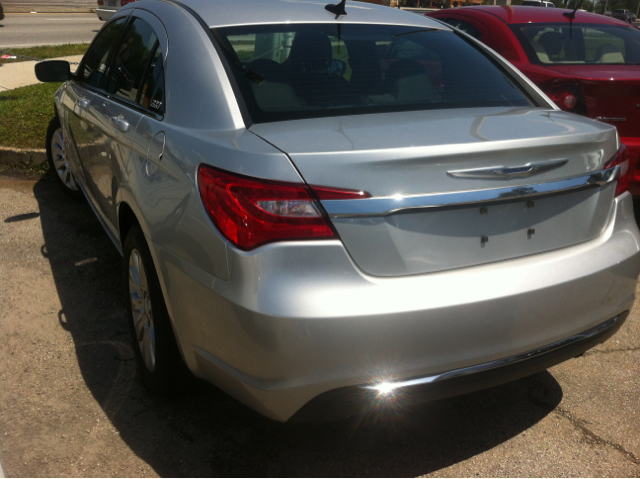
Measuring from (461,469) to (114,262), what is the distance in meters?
2.82

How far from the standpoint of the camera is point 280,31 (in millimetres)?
2973

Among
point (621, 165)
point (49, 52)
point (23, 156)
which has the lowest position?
point (49, 52)

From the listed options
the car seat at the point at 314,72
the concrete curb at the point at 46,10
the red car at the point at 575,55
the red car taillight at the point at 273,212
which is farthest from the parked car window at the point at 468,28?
the concrete curb at the point at 46,10

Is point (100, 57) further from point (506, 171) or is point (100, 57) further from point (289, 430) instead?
point (506, 171)

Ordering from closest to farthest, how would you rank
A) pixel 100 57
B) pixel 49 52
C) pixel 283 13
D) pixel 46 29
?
pixel 283 13 < pixel 100 57 < pixel 49 52 < pixel 46 29

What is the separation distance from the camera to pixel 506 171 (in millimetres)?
2199

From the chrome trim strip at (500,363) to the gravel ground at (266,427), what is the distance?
52cm

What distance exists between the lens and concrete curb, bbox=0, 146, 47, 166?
21.8 feet

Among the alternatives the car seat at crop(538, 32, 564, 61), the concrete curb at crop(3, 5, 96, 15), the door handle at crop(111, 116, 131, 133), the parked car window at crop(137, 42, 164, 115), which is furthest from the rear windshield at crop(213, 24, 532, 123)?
the concrete curb at crop(3, 5, 96, 15)

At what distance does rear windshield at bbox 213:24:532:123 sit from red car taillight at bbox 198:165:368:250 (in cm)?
43

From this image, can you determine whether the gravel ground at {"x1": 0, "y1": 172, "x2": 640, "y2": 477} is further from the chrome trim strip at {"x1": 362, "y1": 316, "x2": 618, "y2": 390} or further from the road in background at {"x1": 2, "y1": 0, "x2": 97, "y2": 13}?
the road in background at {"x1": 2, "y1": 0, "x2": 97, "y2": 13}

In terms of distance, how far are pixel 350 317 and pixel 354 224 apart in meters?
0.28

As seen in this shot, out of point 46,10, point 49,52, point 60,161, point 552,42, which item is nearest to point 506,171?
point 552,42

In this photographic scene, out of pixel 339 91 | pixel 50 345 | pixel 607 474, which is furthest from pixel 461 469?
pixel 50 345
